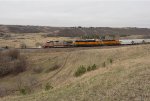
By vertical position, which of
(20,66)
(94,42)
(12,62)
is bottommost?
(20,66)

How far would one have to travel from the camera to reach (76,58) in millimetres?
53312

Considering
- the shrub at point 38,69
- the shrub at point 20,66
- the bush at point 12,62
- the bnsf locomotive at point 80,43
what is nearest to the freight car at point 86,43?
the bnsf locomotive at point 80,43

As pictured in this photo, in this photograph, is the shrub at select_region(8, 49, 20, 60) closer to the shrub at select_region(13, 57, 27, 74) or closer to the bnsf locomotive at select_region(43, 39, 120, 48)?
the shrub at select_region(13, 57, 27, 74)

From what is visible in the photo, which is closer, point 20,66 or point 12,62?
point 20,66

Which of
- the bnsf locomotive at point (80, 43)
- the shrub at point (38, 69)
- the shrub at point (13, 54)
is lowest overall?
the shrub at point (38, 69)

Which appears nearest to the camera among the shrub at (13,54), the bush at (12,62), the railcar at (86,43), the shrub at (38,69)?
the shrub at (38,69)

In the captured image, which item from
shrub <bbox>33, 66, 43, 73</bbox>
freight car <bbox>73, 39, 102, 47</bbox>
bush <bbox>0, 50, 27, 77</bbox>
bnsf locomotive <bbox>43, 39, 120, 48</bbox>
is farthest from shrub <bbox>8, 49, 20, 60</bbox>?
freight car <bbox>73, 39, 102, 47</bbox>

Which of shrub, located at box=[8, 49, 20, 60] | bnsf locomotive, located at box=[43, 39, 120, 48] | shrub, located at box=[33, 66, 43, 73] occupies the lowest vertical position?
shrub, located at box=[33, 66, 43, 73]

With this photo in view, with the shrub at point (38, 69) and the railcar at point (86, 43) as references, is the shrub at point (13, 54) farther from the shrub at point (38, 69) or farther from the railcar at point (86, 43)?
the railcar at point (86, 43)

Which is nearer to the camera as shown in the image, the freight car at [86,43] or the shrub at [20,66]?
the shrub at [20,66]

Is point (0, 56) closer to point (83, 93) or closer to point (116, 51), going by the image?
point (116, 51)

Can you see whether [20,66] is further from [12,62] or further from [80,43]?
[80,43]

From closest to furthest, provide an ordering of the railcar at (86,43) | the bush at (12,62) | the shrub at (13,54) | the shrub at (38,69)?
the shrub at (38,69)
the bush at (12,62)
the shrub at (13,54)
the railcar at (86,43)

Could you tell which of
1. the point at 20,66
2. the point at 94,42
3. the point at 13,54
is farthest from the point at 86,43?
the point at 20,66
